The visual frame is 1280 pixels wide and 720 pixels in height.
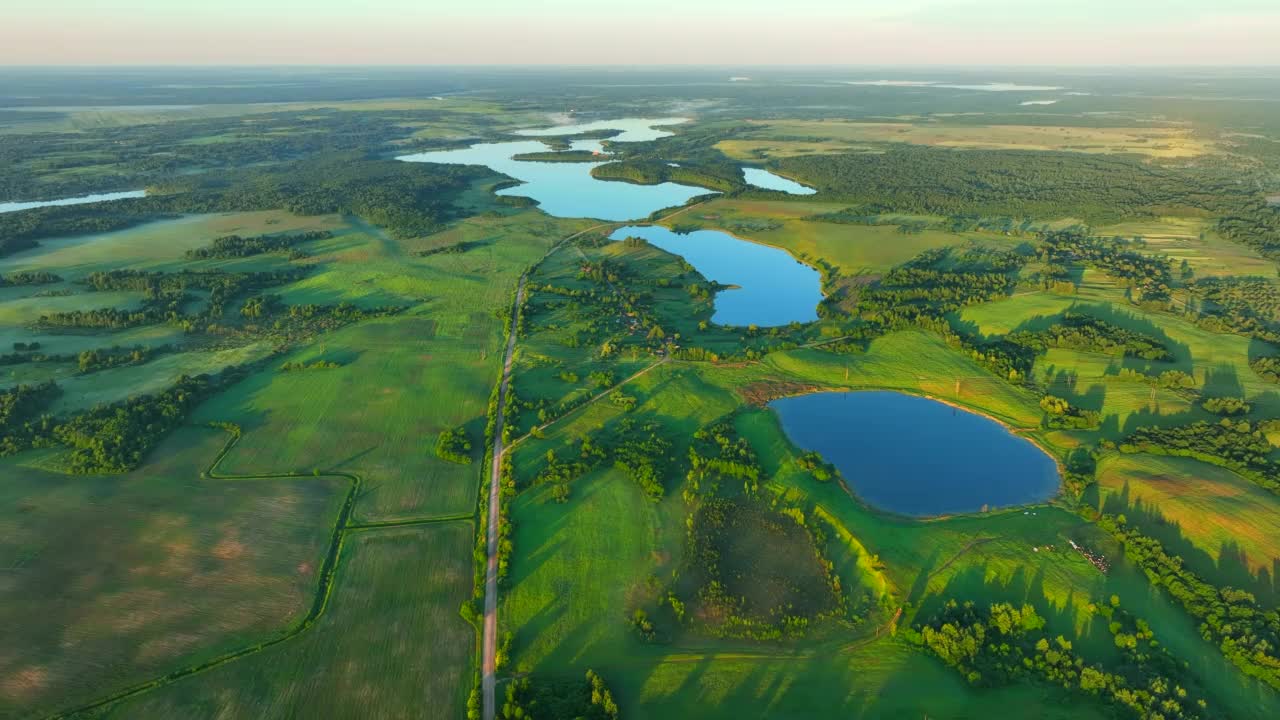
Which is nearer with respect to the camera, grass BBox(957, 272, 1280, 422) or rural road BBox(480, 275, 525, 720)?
rural road BBox(480, 275, 525, 720)

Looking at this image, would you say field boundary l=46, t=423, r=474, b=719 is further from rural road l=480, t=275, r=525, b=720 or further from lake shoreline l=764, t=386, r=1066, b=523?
lake shoreline l=764, t=386, r=1066, b=523

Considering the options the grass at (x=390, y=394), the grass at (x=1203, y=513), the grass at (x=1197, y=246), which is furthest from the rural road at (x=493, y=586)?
the grass at (x=1197, y=246)

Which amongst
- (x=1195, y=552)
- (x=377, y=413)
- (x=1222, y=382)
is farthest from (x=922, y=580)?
(x=377, y=413)

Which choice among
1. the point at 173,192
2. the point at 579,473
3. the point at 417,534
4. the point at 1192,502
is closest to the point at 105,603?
the point at 417,534

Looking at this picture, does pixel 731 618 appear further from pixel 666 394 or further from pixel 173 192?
pixel 173 192

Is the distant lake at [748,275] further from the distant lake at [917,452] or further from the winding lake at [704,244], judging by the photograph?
the distant lake at [917,452]

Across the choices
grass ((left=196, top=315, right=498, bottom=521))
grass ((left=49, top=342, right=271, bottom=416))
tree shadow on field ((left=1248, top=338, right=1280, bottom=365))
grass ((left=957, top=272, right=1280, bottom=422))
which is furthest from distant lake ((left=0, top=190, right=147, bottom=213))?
tree shadow on field ((left=1248, top=338, right=1280, bottom=365))
